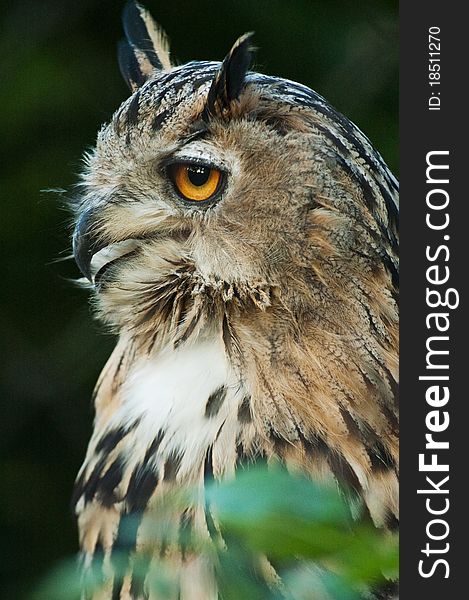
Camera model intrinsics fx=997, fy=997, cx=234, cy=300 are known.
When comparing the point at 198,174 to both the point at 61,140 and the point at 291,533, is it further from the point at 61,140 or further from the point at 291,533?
the point at 61,140

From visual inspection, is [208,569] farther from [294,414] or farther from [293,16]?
[293,16]

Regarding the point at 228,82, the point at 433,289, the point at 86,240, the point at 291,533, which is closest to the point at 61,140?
the point at 86,240

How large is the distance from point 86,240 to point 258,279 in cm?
23

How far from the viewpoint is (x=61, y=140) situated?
1.96m

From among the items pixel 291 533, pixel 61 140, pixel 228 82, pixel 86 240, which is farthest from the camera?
pixel 61 140

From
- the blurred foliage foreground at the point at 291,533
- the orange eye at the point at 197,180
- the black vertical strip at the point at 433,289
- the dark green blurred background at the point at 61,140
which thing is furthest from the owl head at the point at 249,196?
the blurred foliage foreground at the point at 291,533

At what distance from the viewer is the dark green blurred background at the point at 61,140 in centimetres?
174

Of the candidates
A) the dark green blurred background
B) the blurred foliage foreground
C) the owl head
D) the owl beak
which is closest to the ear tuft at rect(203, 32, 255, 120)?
the owl head

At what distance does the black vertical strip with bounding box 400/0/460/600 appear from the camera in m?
0.85

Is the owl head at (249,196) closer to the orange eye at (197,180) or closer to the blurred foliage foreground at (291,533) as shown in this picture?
the orange eye at (197,180)

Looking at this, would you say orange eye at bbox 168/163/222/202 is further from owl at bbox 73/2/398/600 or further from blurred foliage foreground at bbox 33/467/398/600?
blurred foliage foreground at bbox 33/467/398/600

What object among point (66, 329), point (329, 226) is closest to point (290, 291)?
point (329, 226)

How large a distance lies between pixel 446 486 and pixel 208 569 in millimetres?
303

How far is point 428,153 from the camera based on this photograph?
914mm
